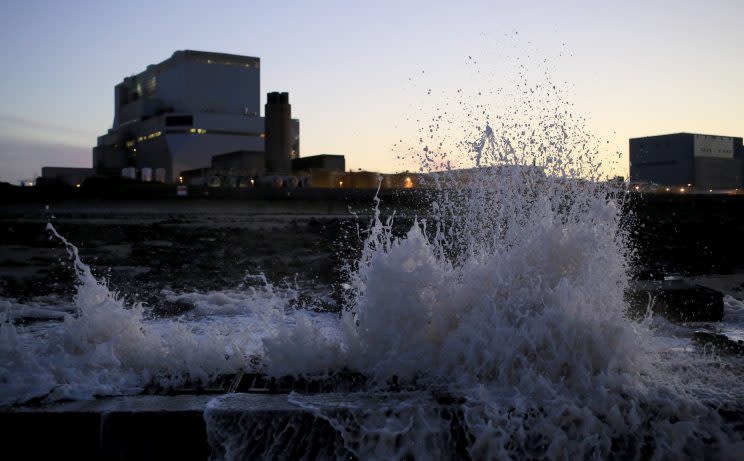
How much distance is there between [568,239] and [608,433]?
2.36 m

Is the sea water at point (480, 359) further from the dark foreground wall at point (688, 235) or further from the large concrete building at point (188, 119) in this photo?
the large concrete building at point (188, 119)

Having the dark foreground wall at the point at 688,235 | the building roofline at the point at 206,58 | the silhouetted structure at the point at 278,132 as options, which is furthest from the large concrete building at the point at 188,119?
the dark foreground wall at the point at 688,235

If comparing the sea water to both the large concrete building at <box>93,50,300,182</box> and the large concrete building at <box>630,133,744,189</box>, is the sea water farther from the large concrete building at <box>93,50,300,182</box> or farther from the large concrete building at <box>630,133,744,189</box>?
the large concrete building at <box>630,133,744,189</box>

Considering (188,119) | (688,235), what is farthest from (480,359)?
(188,119)

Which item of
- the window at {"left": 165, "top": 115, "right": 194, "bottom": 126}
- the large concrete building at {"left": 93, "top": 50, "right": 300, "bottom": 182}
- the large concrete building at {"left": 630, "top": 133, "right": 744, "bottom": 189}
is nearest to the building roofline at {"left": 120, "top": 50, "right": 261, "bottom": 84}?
the large concrete building at {"left": 93, "top": 50, "right": 300, "bottom": 182}

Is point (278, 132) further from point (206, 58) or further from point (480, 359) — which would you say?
point (480, 359)

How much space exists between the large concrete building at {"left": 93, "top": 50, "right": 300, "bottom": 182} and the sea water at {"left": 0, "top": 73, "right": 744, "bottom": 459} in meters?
82.1

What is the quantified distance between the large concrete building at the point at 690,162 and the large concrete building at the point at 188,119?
6113cm

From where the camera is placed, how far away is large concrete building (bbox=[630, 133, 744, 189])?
4205 inches

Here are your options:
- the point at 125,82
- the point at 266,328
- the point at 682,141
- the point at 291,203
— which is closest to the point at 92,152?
the point at 125,82

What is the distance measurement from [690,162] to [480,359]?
11451cm

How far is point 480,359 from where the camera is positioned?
5355 mm

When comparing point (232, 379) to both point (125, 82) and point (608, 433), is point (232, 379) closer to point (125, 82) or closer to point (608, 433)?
point (608, 433)

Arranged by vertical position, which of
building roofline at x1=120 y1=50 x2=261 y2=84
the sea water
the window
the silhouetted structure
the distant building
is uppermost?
building roofline at x1=120 y1=50 x2=261 y2=84
